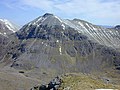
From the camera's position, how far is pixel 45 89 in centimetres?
8012

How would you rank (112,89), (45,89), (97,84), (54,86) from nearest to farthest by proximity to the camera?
(112,89)
(97,84)
(54,86)
(45,89)

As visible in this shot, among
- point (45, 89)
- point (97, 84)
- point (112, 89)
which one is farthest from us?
point (45, 89)

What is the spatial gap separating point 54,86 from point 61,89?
23.0 feet

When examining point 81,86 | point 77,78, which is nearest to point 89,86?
point 81,86

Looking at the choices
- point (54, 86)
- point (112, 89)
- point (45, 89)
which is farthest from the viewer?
point (45, 89)

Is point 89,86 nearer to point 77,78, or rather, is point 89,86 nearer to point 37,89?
point 77,78

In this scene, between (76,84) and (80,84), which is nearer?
(80,84)

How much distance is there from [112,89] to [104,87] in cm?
279

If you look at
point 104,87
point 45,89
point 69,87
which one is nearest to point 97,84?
point 104,87

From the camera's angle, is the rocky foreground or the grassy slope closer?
the grassy slope

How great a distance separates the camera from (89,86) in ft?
216

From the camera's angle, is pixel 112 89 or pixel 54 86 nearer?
pixel 112 89

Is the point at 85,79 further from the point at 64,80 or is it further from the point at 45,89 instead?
the point at 45,89

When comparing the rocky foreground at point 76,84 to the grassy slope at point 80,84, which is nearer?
the grassy slope at point 80,84
